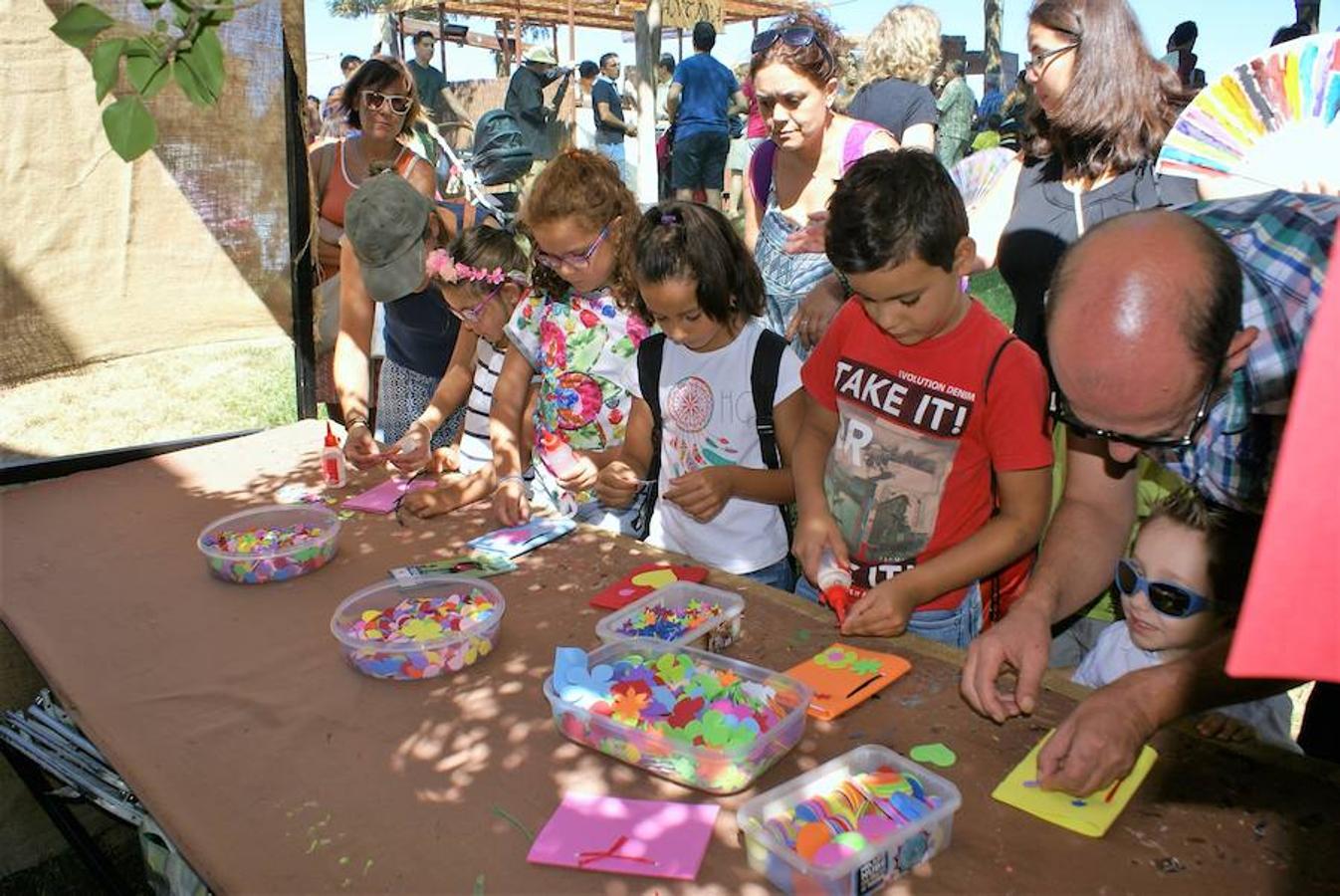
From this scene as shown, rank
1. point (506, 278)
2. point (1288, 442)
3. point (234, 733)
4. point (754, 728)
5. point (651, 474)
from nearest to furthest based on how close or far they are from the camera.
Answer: point (1288, 442), point (754, 728), point (234, 733), point (651, 474), point (506, 278)

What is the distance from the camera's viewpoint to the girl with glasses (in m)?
2.54

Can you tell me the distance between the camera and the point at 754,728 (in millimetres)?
1365

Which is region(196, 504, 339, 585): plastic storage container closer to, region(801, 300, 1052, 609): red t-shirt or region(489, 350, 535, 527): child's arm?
region(489, 350, 535, 527): child's arm

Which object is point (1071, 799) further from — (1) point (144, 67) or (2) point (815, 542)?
(1) point (144, 67)

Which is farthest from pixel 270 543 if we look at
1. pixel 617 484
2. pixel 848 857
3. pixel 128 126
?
pixel 848 857

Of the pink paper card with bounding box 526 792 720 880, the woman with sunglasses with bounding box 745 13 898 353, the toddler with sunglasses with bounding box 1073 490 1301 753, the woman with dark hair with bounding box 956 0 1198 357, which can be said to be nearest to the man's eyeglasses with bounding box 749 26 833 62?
the woman with sunglasses with bounding box 745 13 898 353

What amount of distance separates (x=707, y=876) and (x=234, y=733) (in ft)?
2.73

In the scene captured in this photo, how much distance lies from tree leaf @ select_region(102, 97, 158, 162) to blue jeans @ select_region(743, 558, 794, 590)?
1.59m

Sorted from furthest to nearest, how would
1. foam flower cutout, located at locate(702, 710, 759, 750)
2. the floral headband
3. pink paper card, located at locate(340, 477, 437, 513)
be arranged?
the floral headband < pink paper card, located at locate(340, 477, 437, 513) < foam flower cutout, located at locate(702, 710, 759, 750)

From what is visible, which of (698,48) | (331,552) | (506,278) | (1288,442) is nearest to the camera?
(1288,442)

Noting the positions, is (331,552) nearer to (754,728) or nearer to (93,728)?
(93,728)

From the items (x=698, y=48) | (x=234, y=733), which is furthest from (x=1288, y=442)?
(x=698, y=48)

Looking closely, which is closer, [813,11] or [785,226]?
[785,226]

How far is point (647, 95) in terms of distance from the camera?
9547 millimetres
